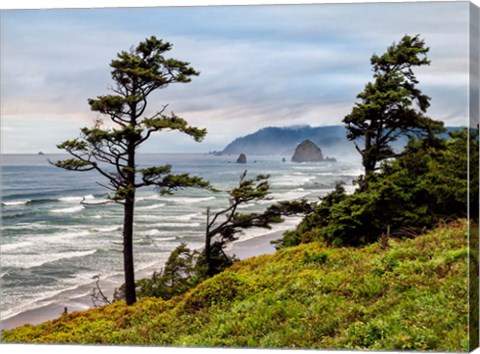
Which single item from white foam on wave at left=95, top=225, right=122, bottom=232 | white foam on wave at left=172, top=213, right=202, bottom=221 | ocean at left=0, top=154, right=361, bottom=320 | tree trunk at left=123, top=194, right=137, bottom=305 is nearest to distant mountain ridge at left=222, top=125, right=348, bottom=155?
ocean at left=0, top=154, right=361, bottom=320

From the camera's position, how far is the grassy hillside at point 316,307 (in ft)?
27.5

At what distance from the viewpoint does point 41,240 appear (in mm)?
9844

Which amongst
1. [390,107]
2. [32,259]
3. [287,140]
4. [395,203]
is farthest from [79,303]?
[390,107]

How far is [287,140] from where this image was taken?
9.75 m

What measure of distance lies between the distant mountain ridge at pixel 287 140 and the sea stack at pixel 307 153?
0.16 feet

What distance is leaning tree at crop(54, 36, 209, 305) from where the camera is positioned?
9.88 meters

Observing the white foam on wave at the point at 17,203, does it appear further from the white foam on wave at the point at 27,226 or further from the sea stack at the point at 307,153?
the sea stack at the point at 307,153

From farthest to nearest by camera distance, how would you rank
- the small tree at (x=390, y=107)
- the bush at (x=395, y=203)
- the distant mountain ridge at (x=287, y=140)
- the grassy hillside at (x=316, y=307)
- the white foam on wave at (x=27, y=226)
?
1. the white foam on wave at (x=27, y=226)
2. the distant mountain ridge at (x=287, y=140)
3. the bush at (x=395, y=203)
4. the small tree at (x=390, y=107)
5. the grassy hillside at (x=316, y=307)

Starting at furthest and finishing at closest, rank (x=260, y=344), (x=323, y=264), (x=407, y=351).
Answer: (x=323, y=264), (x=260, y=344), (x=407, y=351)

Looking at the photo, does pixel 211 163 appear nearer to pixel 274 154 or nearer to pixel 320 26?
pixel 274 154

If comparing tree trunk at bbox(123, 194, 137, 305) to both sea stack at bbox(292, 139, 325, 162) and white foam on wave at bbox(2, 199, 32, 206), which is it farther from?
sea stack at bbox(292, 139, 325, 162)

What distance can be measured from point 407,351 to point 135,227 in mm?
3423

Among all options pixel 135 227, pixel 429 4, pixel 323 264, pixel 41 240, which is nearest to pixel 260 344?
pixel 323 264

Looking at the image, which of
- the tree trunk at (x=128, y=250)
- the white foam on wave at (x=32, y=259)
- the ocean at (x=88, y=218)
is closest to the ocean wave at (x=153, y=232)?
the ocean at (x=88, y=218)
